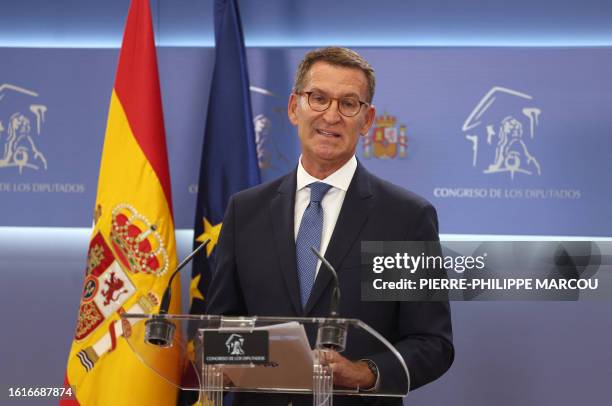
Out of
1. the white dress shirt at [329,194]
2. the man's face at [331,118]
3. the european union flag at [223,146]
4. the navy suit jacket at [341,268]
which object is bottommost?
the navy suit jacket at [341,268]

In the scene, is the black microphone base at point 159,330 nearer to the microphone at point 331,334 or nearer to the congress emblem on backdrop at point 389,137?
the microphone at point 331,334

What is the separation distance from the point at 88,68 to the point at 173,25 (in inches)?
19.4

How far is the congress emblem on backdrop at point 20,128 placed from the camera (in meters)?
4.44

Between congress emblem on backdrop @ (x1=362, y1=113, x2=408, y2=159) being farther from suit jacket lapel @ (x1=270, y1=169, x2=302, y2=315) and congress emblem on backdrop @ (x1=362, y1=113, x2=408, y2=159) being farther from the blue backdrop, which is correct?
suit jacket lapel @ (x1=270, y1=169, x2=302, y2=315)

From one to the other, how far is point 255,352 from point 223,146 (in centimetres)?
232

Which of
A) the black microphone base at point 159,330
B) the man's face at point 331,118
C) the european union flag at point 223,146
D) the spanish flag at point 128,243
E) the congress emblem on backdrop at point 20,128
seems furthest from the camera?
the congress emblem on backdrop at point 20,128

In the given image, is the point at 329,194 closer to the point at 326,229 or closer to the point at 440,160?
the point at 326,229

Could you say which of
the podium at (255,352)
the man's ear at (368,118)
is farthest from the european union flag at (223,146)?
the podium at (255,352)

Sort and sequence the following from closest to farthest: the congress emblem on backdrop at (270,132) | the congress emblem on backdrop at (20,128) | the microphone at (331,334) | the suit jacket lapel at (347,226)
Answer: the microphone at (331,334) → the suit jacket lapel at (347,226) → the congress emblem on backdrop at (270,132) → the congress emblem on backdrop at (20,128)

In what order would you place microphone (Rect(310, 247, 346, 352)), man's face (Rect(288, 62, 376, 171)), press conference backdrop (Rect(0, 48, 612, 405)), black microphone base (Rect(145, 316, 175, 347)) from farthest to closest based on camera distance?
press conference backdrop (Rect(0, 48, 612, 405)) → man's face (Rect(288, 62, 376, 171)) → black microphone base (Rect(145, 316, 175, 347)) → microphone (Rect(310, 247, 346, 352))

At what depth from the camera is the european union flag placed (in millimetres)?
4090

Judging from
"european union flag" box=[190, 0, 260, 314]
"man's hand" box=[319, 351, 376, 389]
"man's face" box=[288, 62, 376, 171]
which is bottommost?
"man's hand" box=[319, 351, 376, 389]

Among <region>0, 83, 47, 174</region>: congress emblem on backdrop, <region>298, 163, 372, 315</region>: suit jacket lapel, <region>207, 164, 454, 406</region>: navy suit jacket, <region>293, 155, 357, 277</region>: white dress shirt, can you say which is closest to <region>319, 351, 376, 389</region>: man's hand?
<region>207, 164, 454, 406</region>: navy suit jacket

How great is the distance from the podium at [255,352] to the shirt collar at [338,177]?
1.92 ft
